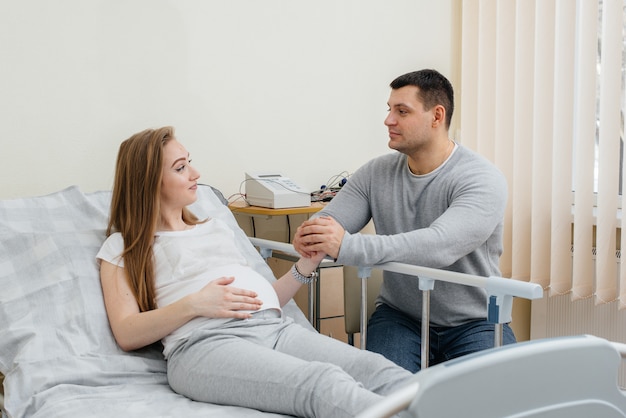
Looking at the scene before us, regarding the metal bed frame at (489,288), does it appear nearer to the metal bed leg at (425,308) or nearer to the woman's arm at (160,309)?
the metal bed leg at (425,308)

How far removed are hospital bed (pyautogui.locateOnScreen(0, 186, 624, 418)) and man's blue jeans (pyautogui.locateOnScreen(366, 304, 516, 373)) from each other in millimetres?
221

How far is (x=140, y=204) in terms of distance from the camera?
6.45 ft

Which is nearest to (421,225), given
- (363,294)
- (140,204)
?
(363,294)

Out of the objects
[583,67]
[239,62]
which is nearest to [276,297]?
[239,62]

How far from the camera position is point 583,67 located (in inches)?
112

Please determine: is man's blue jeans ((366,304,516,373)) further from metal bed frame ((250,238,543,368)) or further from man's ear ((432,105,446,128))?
man's ear ((432,105,446,128))

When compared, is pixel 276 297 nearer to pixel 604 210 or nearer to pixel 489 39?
pixel 604 210

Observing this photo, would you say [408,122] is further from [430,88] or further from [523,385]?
[523,385]

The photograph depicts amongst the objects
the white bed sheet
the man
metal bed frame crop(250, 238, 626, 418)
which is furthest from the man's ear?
metal bed frame crop(250, 238, 626, 418)

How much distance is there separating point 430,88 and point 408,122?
0.14 meters

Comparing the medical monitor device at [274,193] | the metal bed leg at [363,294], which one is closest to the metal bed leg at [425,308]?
the metal bed leg at [363,294]

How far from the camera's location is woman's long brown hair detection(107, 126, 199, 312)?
6.22ft

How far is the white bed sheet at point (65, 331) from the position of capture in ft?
5.32

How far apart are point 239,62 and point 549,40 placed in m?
1.26
